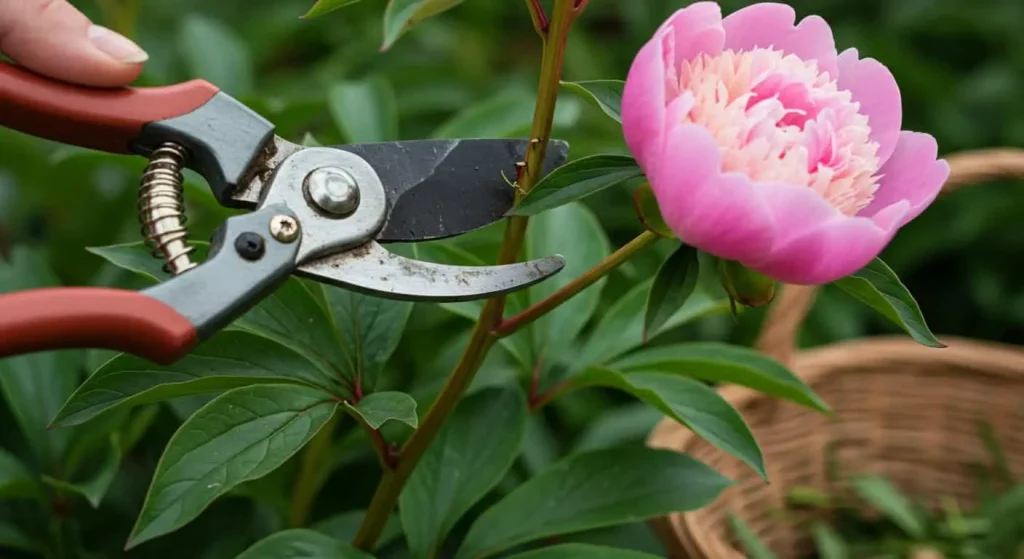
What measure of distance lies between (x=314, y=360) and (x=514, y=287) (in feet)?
0.50

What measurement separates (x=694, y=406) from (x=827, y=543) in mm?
310

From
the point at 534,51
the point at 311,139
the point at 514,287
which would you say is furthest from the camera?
the point at 534,51

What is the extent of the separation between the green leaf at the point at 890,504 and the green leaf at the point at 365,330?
1.63 ft

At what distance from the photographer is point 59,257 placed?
92 cm

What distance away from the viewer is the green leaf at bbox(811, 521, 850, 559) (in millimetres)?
841

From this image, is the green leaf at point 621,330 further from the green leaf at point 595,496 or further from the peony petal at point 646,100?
the peony petal at point 646,100

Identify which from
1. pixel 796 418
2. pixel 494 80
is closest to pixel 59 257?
pixel 494 80

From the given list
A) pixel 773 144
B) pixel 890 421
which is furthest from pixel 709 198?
pixel 890 421

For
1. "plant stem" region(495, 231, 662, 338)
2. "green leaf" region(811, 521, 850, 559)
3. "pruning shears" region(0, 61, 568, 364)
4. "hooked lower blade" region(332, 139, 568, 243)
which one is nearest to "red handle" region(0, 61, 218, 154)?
"pruning shears" region(0, 61, 568, 364)

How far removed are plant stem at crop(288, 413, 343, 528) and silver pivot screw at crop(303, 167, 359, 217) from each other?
0.23 meters

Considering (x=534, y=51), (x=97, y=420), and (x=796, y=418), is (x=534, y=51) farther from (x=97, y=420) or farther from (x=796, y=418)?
(x=97, y=420)

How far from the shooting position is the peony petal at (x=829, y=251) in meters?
0.41

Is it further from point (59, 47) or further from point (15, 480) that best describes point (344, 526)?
point (59, 47)

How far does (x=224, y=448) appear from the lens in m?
0.50
